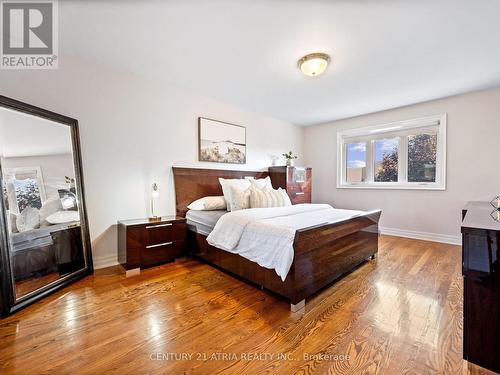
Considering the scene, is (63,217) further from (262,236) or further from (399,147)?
(399,147)

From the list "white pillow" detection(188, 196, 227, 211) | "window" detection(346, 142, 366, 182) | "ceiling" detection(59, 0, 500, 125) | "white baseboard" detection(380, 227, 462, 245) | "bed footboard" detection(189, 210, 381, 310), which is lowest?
"white baseboard" detection(380, 227, 462, 245)

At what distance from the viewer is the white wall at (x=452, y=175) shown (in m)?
3.14

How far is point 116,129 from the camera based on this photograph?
2.63 metres

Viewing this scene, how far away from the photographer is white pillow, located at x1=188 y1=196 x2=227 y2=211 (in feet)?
9.64

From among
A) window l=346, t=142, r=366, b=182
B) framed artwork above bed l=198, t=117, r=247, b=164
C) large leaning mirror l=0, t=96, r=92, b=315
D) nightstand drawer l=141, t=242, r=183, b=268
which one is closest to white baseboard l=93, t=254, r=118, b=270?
large leaning mirror l=0, t=96, r=92, b=315

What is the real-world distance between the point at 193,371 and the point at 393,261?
262 centimetres

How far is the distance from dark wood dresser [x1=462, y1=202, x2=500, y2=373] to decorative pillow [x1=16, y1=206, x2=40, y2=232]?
10.1ft

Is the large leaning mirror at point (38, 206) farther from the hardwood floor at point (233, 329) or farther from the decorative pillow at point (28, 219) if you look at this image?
the hardwood floor at point (233, 329)

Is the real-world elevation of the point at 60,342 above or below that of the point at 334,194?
below

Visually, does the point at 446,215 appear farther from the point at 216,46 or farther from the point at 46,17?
the point at 46,17

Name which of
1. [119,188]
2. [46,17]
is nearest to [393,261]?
[119,188]

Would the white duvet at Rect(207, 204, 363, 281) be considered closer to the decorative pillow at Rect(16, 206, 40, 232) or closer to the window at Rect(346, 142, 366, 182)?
the decorative pillow at Rect(16, 206, 40, 232)

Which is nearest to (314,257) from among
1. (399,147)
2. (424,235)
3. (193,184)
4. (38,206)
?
(193,184)

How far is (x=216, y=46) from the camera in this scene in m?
2.16
